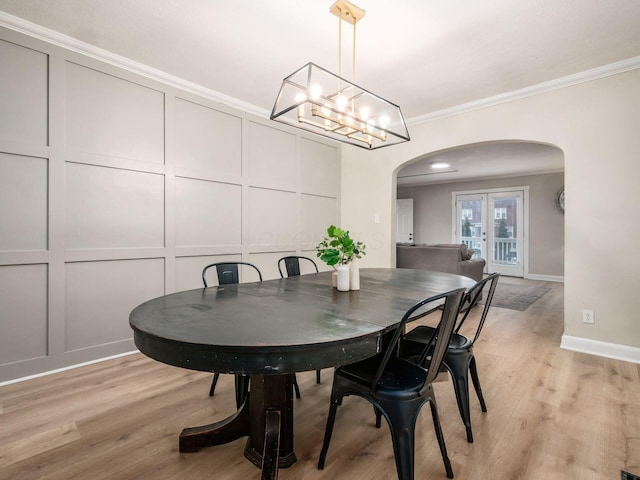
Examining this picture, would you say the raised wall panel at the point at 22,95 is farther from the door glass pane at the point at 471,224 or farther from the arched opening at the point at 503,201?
the door glass pane at the point at 471,224

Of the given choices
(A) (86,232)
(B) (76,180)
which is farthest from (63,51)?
(A) (86,232)

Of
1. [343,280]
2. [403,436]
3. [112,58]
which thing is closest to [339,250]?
[343,280]

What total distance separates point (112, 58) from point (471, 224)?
7.88 metres

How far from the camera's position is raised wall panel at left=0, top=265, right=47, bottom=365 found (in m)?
2.28

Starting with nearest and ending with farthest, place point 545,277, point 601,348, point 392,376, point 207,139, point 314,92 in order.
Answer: point 392,376, point 314,92, point 601,348, point 207,139, point 545,277

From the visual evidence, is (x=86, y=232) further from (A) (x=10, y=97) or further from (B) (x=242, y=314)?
(B) (x=242, y=314)

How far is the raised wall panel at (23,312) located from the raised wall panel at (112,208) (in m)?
0.33

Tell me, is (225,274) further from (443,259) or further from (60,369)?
(443,259)

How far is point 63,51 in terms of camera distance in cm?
245

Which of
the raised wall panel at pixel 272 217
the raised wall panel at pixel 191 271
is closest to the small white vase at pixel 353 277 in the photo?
the raised wall panel at pixel 191 271

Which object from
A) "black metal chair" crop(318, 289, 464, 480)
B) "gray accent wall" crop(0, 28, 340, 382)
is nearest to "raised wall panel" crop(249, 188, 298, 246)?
"gray accent wall" crop(0, 28, 340, 382)

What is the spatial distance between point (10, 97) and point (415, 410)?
3164mm

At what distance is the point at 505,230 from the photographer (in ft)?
25.3

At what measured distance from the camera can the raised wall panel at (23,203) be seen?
7.39ft
